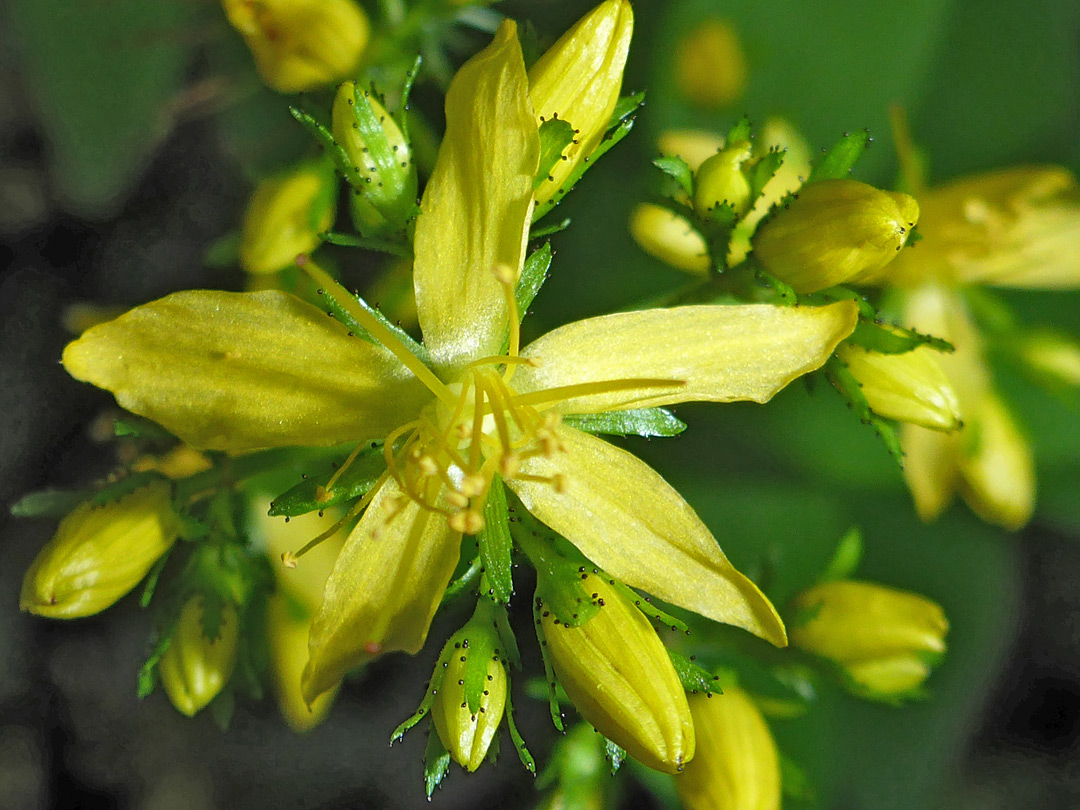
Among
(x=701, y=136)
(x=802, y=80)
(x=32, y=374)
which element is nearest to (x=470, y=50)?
(x=701, y=136)

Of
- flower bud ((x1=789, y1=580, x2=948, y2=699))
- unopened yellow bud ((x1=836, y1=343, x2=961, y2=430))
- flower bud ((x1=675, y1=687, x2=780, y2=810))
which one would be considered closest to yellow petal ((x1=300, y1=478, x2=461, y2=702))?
flower bud ((x1=675, y1=687, x2=780, y2=810))

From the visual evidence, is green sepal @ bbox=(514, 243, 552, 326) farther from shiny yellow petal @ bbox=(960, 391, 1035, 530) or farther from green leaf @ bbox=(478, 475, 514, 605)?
shiny yellow petal @ bbox=(960, 391, 1035, 530)

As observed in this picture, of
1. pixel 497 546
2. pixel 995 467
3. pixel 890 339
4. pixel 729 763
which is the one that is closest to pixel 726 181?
pixel 890 339

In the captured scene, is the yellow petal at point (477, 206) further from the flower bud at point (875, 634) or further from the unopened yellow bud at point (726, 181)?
the flower bud at point (875, 634)

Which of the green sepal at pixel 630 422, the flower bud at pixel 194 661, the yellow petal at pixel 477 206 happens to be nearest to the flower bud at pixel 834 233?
the green sepal at pixel 630 422

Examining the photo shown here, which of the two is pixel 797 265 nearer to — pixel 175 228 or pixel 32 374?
pixel 175 228

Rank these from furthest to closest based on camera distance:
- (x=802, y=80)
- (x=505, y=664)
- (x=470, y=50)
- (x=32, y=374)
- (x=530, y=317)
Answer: (x=32, y=374) < (x=802, y=80) < (x=470, y=50) < (x=530, y=317) < (x=505, y=664)

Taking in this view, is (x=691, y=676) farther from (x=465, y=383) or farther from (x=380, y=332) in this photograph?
(x=380, y=332)
